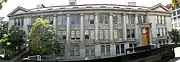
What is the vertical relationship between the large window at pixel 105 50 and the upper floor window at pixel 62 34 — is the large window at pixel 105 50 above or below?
below

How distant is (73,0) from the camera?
37.8m

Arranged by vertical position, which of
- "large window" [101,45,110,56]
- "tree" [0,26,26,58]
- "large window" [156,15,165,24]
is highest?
"large window" [156,15,165,24]

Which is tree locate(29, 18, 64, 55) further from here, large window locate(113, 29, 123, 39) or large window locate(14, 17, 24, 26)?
large window locate(14, 17, 24, 26)

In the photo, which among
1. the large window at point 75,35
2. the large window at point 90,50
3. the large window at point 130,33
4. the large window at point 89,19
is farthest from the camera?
the large window at point 130,33

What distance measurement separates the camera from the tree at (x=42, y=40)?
26000mm

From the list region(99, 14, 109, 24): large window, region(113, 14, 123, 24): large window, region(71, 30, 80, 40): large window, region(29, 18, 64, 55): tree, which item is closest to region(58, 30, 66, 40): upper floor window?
region(71, 30, 80, 40): large window

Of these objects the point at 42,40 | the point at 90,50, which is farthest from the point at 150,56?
the point at 90,50

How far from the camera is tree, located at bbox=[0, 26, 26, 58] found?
95.4 ft

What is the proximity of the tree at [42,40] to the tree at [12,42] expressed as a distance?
3.56m

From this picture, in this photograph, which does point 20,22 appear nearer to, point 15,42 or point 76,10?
point 15,42

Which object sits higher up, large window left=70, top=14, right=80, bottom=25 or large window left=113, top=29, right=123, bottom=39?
large window left=70, top=14, right=80, bottom=25

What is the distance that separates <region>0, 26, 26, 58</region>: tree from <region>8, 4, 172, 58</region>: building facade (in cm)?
602

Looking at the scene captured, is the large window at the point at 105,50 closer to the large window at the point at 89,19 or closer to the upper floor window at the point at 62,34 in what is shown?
the large window at the point at 89,19

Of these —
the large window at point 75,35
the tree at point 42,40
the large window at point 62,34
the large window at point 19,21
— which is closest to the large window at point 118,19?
the large window at point 75,35
